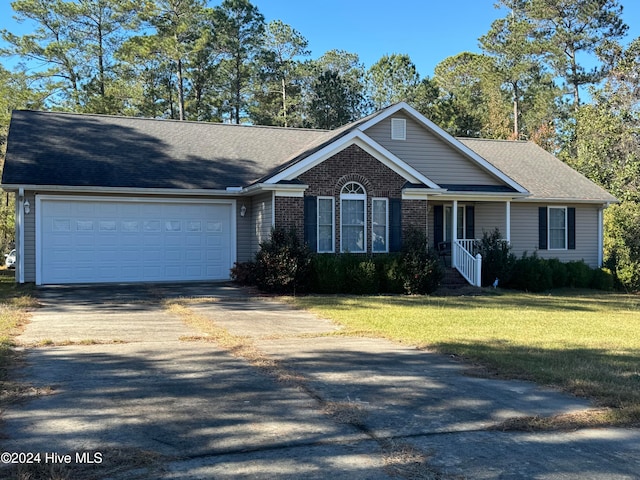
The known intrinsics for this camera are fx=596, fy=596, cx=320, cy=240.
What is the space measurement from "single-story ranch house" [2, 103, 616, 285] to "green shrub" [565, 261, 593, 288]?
2.12 m

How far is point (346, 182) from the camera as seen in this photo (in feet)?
55.0

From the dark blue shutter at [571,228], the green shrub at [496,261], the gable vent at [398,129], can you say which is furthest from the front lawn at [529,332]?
the gable vent at [398,129]

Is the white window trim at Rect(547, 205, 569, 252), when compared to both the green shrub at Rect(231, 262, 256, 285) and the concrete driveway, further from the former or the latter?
the concrete driveway

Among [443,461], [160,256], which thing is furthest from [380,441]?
[160,256]

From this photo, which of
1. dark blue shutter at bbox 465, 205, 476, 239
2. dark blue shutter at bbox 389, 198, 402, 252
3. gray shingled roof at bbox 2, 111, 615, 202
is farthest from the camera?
dark blue shutter at bbox 465, 205, 476, 239

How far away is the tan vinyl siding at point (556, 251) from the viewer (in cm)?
2178

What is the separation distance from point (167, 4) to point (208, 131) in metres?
20.6

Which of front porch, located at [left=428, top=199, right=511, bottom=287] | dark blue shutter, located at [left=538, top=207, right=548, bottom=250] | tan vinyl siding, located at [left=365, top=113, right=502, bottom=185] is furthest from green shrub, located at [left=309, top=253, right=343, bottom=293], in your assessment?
dark blue shutter, located at [left=538, top=207, right=548, bottom=250]

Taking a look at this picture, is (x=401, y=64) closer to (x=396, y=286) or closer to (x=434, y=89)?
(x=434, y=89)

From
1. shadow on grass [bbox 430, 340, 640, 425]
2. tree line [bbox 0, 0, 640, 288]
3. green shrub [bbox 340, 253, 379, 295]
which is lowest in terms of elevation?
shadow on grass [bbox 430, 340, 640, 425]

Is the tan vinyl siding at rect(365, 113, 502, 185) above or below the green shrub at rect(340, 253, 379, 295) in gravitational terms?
above

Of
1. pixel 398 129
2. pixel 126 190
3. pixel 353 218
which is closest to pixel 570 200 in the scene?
pixel 398 129

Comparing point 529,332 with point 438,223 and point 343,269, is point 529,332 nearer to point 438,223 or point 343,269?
point 343,269

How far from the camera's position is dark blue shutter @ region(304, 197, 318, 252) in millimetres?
16469
